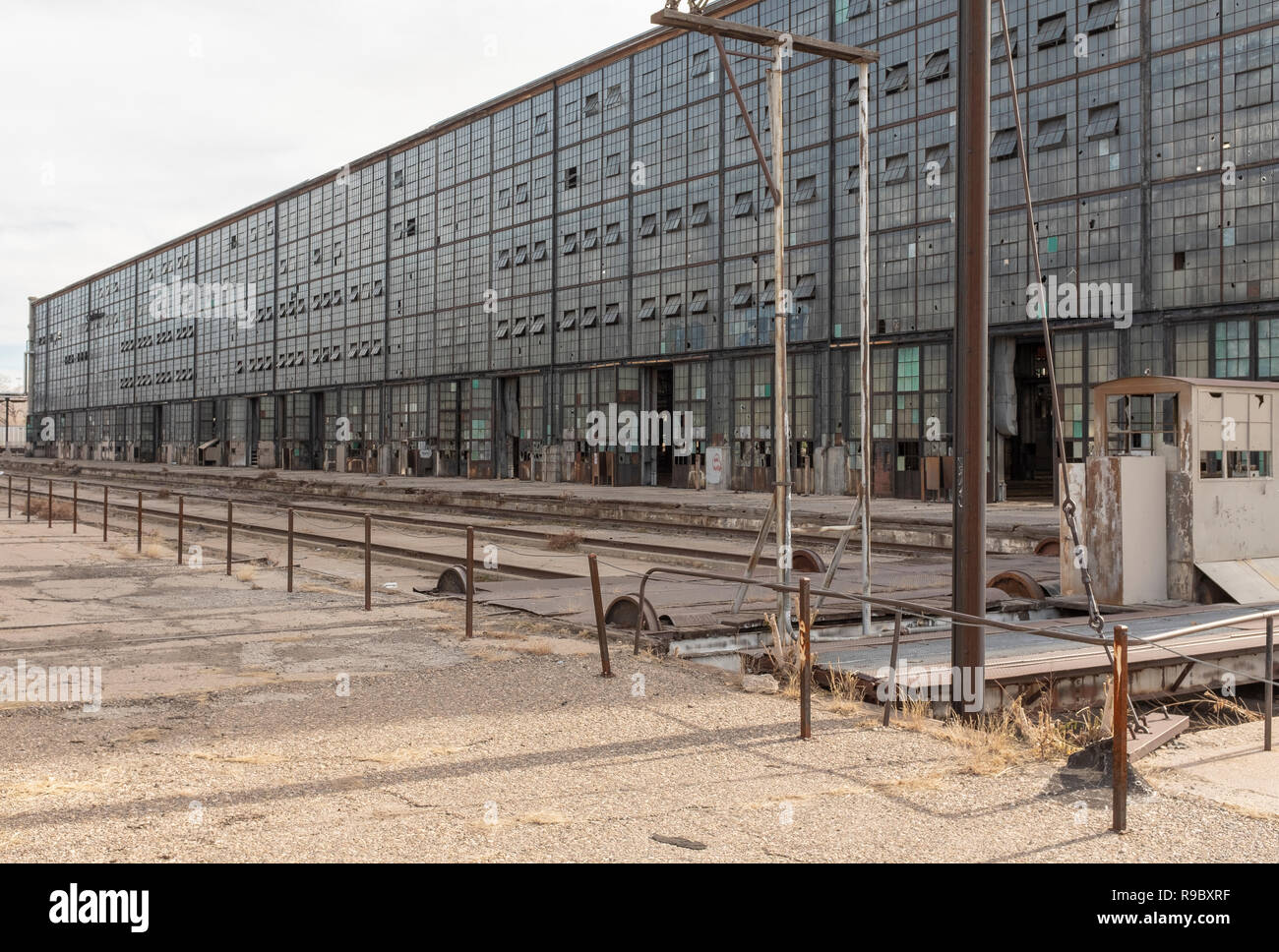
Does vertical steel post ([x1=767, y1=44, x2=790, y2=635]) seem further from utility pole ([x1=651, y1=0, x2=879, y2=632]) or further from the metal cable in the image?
the metal cable

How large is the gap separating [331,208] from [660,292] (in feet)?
100

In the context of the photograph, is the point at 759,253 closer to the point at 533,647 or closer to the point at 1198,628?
the point at 533,647

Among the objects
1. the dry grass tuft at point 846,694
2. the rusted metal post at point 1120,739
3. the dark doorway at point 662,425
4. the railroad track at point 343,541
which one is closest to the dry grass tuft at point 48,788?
the dry grass tuft at point 846,694

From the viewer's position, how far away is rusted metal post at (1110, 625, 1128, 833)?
5113mm

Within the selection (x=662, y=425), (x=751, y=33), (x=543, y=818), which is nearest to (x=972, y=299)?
(x=751, y=33)

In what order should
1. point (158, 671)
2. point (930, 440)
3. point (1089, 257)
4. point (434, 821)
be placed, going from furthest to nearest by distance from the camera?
1. point (930, 440)
2. point (1089, 257)
3. point (158, 671)
4. point (434, 821)

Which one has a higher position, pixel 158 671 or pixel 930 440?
pixel 930 440

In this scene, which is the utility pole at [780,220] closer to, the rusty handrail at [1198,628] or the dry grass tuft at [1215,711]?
the dry grass tuft at [1215,711]

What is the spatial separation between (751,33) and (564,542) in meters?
12.8

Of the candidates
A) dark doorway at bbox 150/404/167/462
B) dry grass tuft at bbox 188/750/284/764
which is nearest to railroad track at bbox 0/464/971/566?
dry grass tuft at bbox 188/750/284/764

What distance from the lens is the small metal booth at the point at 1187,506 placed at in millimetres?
11445

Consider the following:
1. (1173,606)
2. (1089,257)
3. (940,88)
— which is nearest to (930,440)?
(1089,257)
